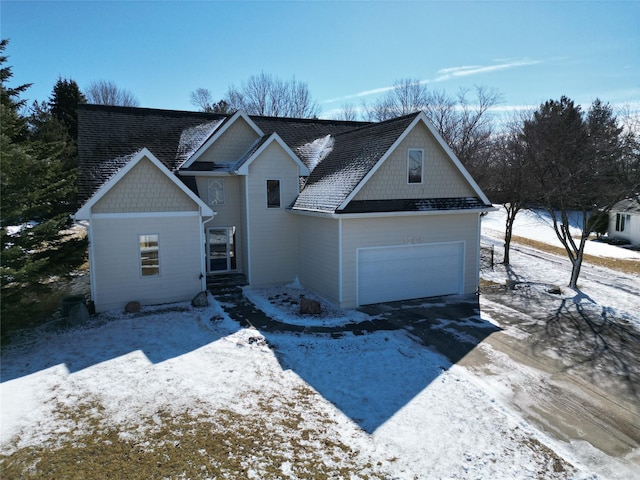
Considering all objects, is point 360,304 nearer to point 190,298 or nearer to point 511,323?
point 511,323

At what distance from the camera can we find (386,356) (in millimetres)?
11234

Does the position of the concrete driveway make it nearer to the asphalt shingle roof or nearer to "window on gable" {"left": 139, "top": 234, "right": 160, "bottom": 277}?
the asphalt shingle roof

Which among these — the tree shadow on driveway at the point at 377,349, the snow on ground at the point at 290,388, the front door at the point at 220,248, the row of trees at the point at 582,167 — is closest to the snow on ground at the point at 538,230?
the row of trees at the point at 582,167

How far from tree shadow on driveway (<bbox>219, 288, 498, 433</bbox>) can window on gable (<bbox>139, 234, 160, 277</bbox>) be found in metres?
2.81

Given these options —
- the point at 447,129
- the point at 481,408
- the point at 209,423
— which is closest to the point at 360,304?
the point at 481,408

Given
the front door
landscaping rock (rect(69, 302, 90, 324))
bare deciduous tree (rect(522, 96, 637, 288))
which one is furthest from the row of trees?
landscaping rock (rect(69, 302, 90, 324))

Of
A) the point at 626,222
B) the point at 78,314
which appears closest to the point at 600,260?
the point at 626,222

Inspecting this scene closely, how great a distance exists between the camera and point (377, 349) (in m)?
11.7

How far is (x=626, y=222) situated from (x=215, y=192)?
33.5m

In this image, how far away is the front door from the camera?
18828 millimetres

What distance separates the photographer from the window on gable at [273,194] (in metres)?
18.1

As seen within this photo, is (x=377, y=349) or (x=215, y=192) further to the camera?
(x=215, y=192)

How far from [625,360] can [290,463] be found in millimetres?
9072

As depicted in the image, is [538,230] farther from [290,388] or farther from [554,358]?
[290,388]
